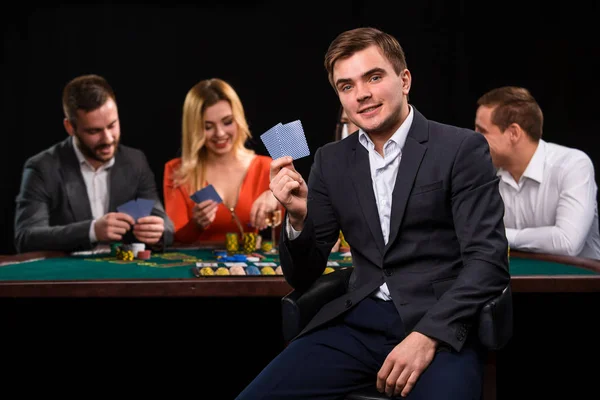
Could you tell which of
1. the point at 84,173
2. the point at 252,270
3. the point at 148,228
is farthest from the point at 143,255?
the point at 84,173

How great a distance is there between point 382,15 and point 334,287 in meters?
3.94

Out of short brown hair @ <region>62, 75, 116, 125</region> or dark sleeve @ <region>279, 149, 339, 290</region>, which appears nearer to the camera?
dark sleeve @ <region>279, 149, 339, 290</region>

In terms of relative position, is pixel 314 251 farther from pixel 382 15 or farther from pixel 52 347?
pixel 382 15

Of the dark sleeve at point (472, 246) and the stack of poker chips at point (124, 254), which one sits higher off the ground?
the dark sleeve at point (472, 246)

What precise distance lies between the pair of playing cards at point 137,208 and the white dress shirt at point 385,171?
1.75 m

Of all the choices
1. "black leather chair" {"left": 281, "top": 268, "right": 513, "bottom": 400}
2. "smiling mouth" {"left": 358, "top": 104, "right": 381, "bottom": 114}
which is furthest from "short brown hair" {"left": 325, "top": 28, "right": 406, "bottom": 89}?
"black leather chair" {"left": 281, "top": 268, "right": 513, "bottom": 400}

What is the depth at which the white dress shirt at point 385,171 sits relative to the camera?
99.6 inches

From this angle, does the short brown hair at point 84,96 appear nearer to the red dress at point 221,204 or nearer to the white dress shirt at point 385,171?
the red dress at point 221,204

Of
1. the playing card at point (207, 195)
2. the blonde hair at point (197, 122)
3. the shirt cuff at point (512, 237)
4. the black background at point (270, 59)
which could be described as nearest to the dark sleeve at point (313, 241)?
the playing card at point (207, 195)

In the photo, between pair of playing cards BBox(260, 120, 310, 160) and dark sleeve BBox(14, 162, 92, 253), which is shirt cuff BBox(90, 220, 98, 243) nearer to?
dark sleeve BBox(14, 162, 92, 253)

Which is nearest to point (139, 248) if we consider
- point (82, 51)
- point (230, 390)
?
point (230, 390)

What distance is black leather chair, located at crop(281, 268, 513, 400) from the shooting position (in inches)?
88.7

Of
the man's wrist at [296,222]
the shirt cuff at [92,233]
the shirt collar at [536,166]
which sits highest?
the man's wrist at [296,222]

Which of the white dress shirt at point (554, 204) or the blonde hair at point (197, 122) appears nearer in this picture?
the white dress shirt at point (554, 204)
